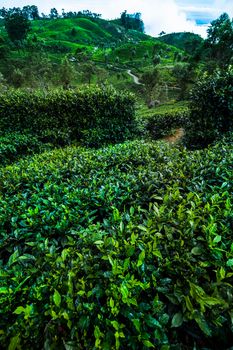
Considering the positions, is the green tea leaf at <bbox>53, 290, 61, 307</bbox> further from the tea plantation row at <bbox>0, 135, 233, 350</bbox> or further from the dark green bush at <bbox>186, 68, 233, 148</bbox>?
the dark green bush at <bbox>186, 68, 233, 148</bbox>

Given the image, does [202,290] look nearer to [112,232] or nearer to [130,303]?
[130,303]

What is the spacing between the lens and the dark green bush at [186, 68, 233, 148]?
8.00 m

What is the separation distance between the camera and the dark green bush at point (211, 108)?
7996 millimetres

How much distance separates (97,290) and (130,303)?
273 millimetres

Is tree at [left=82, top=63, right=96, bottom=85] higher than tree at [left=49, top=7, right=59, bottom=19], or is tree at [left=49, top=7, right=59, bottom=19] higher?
tree at [left=49, top=7, right=59, bottom=19]

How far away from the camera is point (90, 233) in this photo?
2256mm

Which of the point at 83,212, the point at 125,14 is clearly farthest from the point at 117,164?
the point at 125,14

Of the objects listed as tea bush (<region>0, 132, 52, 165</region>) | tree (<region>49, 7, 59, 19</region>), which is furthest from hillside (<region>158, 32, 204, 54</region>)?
tea bush (<region>0, 132, 52, 165</region>)

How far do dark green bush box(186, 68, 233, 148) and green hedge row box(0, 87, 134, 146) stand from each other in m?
2.98

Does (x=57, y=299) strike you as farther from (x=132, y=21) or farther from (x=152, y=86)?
(x=132, y=21)

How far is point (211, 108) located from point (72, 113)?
5.76 metres

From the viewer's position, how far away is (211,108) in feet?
27.6

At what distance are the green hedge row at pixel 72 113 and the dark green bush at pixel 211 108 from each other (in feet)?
9.77

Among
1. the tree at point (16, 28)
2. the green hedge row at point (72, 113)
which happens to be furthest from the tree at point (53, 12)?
the green hedge row at point (72, 113)
